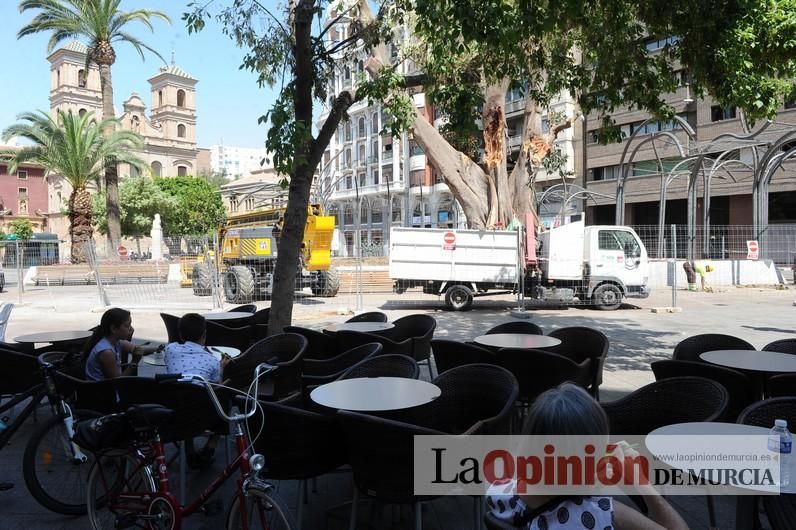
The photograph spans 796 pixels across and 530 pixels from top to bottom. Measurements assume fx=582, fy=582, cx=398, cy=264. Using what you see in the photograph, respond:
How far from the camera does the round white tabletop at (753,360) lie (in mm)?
4141

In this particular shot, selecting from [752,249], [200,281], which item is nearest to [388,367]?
[200,281]

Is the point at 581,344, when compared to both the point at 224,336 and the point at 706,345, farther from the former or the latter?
the point at 224,336

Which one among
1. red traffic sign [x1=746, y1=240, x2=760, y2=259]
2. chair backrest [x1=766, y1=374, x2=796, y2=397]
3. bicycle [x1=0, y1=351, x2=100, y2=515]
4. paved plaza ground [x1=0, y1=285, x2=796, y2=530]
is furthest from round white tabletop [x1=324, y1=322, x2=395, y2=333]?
red traffic sign [x1=746, y1=240, x2=760, y2=259]

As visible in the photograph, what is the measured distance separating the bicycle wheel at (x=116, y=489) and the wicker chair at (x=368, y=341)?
8.78 feet

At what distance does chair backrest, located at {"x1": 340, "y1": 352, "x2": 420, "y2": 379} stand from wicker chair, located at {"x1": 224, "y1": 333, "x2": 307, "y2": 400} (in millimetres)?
598

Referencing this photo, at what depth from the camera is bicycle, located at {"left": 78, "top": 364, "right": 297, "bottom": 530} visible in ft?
8.75

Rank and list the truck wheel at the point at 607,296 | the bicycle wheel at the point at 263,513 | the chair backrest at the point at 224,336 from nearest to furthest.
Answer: the bicycle wheel at the point at 263,513 → the chair backrest at the point at 224,336 → the truck wheel at the point at 607,296

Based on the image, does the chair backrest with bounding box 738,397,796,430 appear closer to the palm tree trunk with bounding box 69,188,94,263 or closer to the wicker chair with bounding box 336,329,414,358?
the wicker chair with bounding box 336,329,414,358

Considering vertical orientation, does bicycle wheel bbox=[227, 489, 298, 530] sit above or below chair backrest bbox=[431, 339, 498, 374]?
below

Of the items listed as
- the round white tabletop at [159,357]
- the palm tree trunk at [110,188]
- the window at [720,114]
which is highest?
the window at [720,114]

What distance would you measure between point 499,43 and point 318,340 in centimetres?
349

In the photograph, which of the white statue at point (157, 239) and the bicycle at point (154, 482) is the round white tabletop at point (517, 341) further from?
the white statue at point (157, 239)

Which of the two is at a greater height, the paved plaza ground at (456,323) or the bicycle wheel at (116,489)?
the bicycle wheel at (116,489)

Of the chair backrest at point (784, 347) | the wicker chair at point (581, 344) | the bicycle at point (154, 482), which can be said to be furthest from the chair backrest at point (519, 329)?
the bicycle at point (154, 482)
